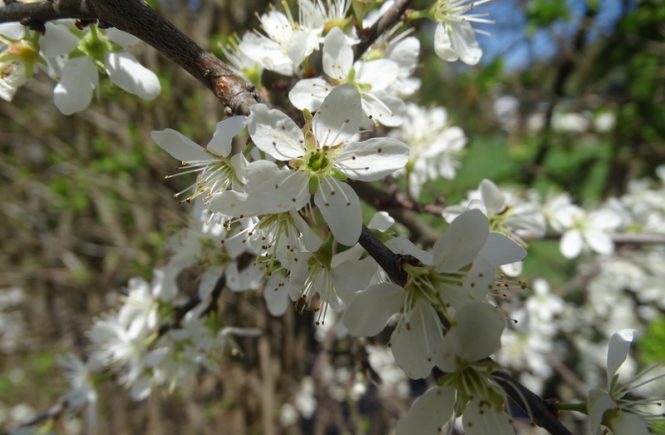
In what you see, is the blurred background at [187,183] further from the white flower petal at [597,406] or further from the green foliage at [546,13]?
the white flower petal at [597,406]

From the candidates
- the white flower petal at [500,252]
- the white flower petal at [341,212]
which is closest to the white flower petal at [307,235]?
the white flower petal at [341,212]

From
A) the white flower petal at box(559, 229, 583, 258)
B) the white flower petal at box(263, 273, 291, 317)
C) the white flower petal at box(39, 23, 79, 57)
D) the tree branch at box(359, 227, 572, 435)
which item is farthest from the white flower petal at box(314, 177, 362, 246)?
the white flower petal at box(559, 229, 583, 258)

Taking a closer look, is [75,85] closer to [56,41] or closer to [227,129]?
[56,41]

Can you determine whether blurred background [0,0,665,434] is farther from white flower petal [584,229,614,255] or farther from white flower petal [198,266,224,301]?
white flower petal [198,266,224,301]

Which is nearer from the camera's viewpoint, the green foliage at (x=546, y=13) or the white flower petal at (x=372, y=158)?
the white flower petal at (x=372, y=158)

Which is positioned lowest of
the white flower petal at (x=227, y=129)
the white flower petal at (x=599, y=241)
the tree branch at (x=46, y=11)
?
the white flower petal at (x=599, y=241)

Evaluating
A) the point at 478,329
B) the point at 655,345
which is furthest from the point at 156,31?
the point at 655,345
